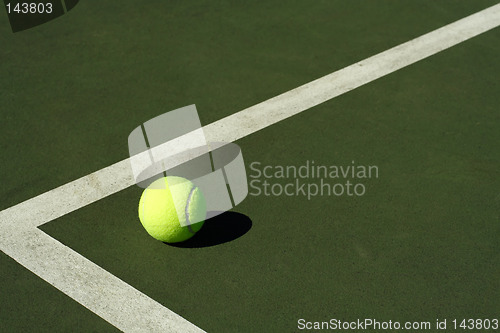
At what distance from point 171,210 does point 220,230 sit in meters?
0.64

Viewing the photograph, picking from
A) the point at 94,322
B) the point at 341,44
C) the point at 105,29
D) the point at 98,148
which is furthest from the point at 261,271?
the point at 105,29

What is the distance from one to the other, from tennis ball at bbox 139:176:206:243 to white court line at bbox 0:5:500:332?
570 mm

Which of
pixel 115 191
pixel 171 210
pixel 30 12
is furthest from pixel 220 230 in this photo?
pixel 30 12

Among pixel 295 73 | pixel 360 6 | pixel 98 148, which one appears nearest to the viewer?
pixel 98 148

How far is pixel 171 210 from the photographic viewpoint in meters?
5.73

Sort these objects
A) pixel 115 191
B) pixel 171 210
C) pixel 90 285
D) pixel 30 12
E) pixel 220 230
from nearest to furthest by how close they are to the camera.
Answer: pixel 90 285
pixel 171 210
pixel 220 230
pixel 115 191
pixel 30 12

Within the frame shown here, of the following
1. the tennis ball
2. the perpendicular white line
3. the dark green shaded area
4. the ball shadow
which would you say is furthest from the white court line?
the dark green shaded area

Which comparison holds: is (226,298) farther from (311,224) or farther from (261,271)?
(311,224)

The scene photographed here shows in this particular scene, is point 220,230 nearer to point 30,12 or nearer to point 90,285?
point 90,285

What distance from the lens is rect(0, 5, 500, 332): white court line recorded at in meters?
5.39

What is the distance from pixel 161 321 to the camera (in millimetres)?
5297

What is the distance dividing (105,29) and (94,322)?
510 centimetres

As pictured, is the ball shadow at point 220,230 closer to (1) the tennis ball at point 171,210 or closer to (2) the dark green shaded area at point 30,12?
(1) the tennis ball at point 171,210

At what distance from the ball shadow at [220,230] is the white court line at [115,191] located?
772 millimetres
